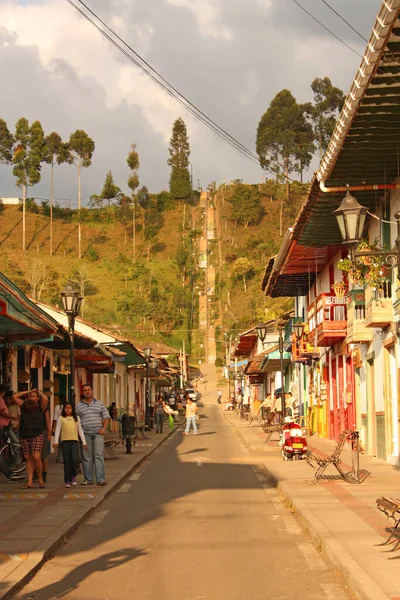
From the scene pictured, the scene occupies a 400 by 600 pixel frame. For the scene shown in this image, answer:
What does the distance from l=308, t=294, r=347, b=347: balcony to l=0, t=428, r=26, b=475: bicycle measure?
1139 centimetres

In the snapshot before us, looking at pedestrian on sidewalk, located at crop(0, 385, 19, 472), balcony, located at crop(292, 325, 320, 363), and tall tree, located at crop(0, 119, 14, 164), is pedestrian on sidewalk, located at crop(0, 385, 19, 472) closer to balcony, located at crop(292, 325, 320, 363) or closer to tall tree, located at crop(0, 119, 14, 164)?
balcony, located at crop(292, 325, 320, 363)

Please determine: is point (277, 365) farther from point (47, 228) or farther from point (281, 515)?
point (47, 228)

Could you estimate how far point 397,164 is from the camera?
16.8m

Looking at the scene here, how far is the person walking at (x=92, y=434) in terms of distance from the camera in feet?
51.9

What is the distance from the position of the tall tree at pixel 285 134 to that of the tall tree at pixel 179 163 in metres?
34.2

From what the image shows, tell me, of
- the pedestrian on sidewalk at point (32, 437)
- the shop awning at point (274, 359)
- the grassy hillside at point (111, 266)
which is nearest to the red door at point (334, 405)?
the shop awning at point (274, 359)

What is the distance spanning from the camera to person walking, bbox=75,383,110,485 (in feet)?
51.9

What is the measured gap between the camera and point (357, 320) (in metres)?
22.7

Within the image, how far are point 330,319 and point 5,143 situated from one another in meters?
97.3

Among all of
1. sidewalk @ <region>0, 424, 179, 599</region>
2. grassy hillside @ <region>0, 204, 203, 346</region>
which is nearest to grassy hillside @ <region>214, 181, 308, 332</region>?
grassy hillside @ <region>0, 204, 203, 346</region>

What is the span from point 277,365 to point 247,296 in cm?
7839

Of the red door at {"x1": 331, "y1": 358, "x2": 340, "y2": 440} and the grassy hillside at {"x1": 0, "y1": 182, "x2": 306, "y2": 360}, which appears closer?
the red door at {"x1": 331, "y1": 358, "x2": 340, "y2": 440}

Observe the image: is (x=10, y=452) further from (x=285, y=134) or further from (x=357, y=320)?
(x=285, y=134)

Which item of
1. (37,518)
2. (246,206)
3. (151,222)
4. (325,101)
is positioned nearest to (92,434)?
(37,518)
